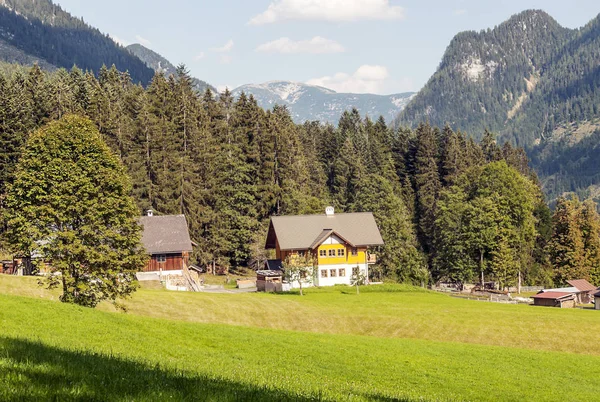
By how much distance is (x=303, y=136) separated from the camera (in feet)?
441

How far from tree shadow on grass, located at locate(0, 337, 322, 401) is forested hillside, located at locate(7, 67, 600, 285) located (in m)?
67.7

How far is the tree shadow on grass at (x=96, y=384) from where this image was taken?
859cm

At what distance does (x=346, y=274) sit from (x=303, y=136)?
189 feet

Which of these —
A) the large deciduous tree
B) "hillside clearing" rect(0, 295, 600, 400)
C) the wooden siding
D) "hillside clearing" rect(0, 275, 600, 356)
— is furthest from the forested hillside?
"hillside clearing" rect(0, 295, 600, 400)

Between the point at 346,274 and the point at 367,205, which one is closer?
the point at 346,274

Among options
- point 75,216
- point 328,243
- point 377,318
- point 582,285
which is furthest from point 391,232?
point 75,216

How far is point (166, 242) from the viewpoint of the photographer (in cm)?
7144

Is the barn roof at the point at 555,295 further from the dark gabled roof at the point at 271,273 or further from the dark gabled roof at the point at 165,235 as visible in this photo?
the dark gabled roof at the point at 165,235

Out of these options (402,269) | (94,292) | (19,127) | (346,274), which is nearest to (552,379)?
(94,292)

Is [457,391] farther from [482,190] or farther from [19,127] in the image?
[482,190]

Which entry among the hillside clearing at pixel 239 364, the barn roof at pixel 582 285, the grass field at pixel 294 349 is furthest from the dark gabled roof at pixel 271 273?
the barn roof at pixel 582 285

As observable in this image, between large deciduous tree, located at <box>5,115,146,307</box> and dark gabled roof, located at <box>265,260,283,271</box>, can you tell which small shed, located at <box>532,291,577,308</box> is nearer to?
dark gabled roof, located at <box>265,260,283,271</box>

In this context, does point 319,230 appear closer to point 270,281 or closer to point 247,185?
point 270,281

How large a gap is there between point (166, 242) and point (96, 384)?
63.5 m
